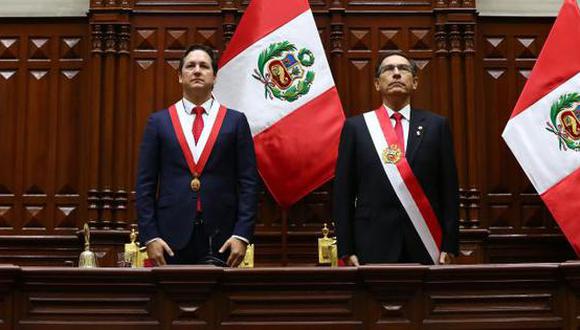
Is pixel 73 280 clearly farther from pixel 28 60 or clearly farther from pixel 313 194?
pixel 28 60

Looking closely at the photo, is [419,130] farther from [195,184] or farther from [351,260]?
[195,184]

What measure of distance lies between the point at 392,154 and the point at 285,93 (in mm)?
1798

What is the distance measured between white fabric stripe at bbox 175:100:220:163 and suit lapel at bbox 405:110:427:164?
2.92ft

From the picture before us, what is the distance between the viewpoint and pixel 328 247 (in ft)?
17.3

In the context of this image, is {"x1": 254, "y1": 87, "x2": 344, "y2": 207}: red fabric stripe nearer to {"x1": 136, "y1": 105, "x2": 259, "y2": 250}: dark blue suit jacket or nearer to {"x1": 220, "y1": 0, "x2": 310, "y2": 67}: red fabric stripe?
{"x1": 220, "y1": 0, "x2": 310, "y2": 67}: red fabric stripe

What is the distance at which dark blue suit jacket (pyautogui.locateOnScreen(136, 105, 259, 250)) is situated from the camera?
347 cm

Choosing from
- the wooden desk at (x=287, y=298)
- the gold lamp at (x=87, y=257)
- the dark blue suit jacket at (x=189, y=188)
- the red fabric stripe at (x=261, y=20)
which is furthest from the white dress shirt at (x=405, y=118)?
the gold lamp at (x=87, y=257)

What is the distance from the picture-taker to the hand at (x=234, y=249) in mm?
3363

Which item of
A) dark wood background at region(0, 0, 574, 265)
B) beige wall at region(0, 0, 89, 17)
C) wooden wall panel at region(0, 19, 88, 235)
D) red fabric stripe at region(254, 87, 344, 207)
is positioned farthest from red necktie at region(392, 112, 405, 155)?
beige wall at region(0, 0, 89, 17)

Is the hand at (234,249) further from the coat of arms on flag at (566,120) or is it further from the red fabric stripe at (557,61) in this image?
the coat of arms on flag at (566,120)

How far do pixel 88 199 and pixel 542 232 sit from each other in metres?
3.17

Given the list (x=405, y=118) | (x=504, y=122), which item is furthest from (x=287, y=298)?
(x=504, y=122)

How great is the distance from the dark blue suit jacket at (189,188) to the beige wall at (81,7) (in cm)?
272

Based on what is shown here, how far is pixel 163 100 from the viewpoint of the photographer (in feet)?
18.7
